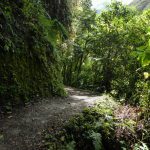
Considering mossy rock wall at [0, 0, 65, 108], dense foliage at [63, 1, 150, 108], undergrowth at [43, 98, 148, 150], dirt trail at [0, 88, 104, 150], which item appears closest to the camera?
dirt trail at [0, 88, 104, 150]

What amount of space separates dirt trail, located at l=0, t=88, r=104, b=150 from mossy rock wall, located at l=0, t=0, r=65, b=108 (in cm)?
55

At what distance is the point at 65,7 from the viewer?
15562 mm

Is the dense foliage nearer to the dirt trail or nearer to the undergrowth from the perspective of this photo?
the undergrowth

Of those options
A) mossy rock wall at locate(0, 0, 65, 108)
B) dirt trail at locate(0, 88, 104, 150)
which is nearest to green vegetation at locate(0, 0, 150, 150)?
mossy rock wall at locate(0, 0, 65, 108)

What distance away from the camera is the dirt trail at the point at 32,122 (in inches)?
232

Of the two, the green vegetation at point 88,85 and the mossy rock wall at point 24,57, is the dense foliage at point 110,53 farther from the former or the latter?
the mossy rock wall at point 24,57

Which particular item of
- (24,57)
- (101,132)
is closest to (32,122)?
(101,132)

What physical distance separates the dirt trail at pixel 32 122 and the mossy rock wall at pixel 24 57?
0.55m

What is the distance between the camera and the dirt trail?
19.3ft

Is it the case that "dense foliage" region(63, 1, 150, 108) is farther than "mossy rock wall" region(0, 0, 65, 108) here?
Yes

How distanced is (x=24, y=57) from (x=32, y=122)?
305cm

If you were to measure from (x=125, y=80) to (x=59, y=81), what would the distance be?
12.3 ft

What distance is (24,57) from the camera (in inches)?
372

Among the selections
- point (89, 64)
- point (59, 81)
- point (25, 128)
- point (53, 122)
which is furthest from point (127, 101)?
point (89, 64)
